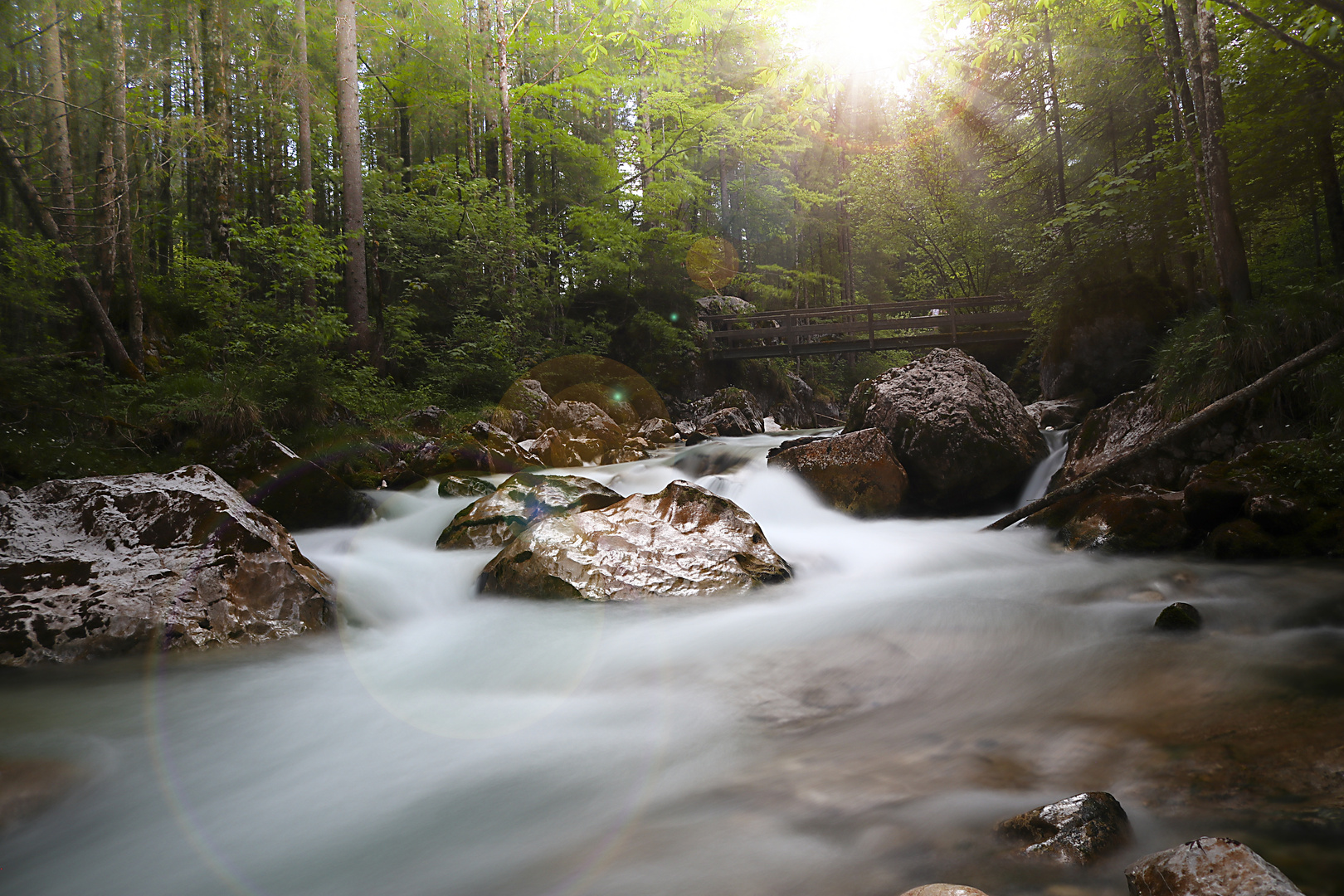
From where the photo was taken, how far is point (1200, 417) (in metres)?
5.82

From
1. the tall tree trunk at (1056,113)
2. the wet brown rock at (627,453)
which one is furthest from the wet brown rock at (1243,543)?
the tall tree trunk at (1056,113)

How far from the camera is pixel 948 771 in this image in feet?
8.96

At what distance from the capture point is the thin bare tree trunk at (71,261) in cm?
743

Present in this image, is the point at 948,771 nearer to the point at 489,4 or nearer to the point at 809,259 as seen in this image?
the point at 489,4

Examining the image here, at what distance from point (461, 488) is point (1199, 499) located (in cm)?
758

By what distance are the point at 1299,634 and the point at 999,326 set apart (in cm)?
1875

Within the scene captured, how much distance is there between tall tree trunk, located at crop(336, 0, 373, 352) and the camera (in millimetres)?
12820

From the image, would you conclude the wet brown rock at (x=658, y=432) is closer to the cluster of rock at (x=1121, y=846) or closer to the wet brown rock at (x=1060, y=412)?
the wet brown rock at (x=1060, y=412)

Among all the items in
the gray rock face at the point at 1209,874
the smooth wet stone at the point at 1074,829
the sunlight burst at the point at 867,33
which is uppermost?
the sunlight burst at the point at 867,33

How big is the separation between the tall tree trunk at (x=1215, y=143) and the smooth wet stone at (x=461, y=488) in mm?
8758

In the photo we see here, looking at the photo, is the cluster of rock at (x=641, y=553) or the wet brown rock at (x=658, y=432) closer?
the cluster of rock at (x=641, y=553)

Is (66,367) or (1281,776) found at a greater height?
(66,367)

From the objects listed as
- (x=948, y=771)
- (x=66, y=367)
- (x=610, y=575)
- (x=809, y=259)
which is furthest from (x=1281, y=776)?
(x=809, y=259)

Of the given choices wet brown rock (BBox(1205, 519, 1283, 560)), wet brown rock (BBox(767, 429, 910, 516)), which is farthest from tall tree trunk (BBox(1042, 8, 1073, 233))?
wet brown rock (BBox(1205, 519, 1283, 560))
